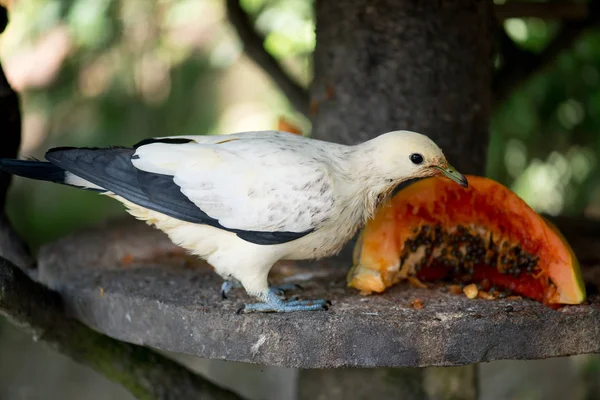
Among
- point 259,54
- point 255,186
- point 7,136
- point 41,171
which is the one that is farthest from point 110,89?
point 255,186

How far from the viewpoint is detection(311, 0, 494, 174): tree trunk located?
82.7 inches

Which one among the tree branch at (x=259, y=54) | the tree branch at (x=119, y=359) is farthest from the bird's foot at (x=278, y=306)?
the tree branch at (x=259, y=54)

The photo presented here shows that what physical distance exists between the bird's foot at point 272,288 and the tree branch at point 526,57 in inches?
52.6

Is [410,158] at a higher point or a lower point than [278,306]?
higher

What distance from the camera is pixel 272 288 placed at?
1888 millimetres

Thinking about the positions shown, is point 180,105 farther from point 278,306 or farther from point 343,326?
point 343,326

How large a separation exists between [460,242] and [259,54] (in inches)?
56.2

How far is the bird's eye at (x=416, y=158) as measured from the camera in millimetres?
1640

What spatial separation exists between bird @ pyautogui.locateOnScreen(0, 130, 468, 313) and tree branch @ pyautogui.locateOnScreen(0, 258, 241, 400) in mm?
394

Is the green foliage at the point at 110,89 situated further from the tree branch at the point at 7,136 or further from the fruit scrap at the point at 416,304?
the fruit scrap at the point at 416,304

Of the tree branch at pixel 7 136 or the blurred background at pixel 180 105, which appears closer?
the tree branch at pixel 7 136

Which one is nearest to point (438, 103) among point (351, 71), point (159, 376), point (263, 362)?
point (351, 71)

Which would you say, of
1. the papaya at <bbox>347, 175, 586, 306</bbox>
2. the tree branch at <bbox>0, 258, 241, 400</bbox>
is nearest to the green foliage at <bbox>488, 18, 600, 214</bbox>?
the papaya at <bbox>347, 175, 586, 306</bbox>

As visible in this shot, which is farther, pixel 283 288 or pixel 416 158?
pixel 283 288
